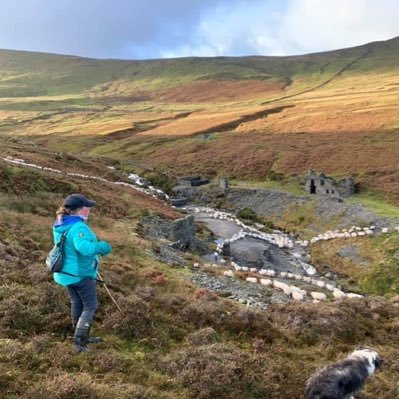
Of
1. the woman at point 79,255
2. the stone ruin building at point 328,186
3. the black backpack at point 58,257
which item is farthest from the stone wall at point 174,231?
the stone ruin building at point 328,186

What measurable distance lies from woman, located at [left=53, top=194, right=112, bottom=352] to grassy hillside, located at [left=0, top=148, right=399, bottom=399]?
910mm

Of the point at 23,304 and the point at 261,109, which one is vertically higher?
the point at 261,109

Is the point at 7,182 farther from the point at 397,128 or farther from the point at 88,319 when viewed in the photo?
the point at 397,128

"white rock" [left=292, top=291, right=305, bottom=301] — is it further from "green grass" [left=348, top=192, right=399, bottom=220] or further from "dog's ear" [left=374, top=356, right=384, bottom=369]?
"green grass" [left=348, top=192, right=399, bottom=220]

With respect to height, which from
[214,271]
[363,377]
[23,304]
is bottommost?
[214,271]

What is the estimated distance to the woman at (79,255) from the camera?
9.35 metres

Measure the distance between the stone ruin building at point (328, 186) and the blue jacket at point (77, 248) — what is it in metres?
56.8

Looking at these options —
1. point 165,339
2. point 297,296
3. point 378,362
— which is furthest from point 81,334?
point 297,296

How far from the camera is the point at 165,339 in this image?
12156 mm

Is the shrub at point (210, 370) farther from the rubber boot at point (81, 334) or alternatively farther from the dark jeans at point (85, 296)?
the dark jeans at point (85, 296)

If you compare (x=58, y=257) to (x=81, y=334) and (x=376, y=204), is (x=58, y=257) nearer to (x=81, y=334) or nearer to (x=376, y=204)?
(x=81, y=334)

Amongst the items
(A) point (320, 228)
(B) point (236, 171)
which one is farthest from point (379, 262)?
(B) point (236, 171)

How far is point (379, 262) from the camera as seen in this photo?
130ft

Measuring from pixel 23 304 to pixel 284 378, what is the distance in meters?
7.03
